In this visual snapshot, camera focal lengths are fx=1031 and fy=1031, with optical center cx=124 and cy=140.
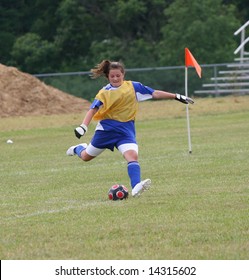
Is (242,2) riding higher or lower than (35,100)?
higher

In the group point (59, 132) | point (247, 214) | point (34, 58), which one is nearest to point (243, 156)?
point (247, 214)

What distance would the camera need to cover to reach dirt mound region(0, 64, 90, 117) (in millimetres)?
37438

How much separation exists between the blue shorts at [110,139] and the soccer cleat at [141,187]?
78 centimetres

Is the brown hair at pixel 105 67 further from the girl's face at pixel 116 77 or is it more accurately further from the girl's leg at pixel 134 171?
the girl's leg at pixel 134 171

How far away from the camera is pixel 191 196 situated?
40.4ft

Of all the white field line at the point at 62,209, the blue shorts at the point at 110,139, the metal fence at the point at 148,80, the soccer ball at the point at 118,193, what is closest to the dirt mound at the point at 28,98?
the metal fence at the point at 148,80

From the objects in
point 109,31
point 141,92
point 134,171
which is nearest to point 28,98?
point 109,31

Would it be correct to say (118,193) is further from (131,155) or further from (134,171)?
(131,155)

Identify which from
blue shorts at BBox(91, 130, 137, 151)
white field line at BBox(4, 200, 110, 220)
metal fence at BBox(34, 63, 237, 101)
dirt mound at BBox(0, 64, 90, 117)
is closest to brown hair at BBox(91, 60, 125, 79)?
blue shorts at BBox(91, 130, 137, 151)

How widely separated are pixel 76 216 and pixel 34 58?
4851 centimetres

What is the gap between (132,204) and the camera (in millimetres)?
11789

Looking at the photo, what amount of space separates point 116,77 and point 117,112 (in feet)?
1.47

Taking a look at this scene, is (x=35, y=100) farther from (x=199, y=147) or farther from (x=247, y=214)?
(x=247, y=214)

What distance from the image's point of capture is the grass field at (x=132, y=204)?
8945mm
